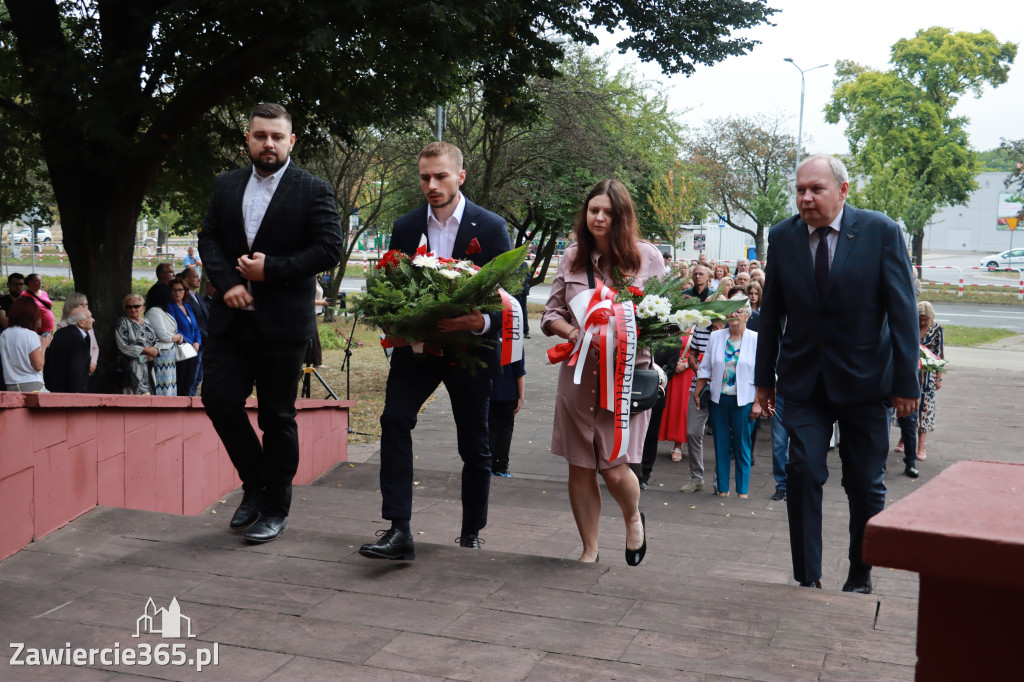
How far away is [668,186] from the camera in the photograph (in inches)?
1598

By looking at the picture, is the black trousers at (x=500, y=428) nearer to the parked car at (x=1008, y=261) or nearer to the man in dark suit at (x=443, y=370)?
the man in dark suit at (x=443, y=370)

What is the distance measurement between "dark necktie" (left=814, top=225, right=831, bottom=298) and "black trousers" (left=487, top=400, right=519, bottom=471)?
451 cm

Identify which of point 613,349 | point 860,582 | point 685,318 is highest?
point 685,318

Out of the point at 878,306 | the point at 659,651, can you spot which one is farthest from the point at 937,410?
the point at 659,651

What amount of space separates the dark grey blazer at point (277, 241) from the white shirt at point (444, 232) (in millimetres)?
442

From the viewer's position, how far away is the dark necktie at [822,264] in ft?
14.2

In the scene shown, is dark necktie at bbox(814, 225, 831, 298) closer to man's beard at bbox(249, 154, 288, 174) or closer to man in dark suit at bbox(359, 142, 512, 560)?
man in dark suit at bbox(359, 142, 512, 560)

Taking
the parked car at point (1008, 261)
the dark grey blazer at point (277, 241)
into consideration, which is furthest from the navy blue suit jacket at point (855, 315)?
the parked car at point (1008, 261)

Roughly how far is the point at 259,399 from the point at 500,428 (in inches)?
195

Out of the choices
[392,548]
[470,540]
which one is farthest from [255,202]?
[470,540]

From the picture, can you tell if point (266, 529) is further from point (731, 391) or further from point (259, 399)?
point (731, 391)

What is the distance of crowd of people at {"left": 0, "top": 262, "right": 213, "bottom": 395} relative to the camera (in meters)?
9.46

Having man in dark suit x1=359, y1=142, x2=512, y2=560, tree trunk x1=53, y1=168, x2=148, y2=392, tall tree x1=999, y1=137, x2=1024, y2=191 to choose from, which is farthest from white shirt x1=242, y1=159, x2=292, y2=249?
tall tree x1=999, y1=137, x2=1024, y2=191

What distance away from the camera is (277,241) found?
424 cm
